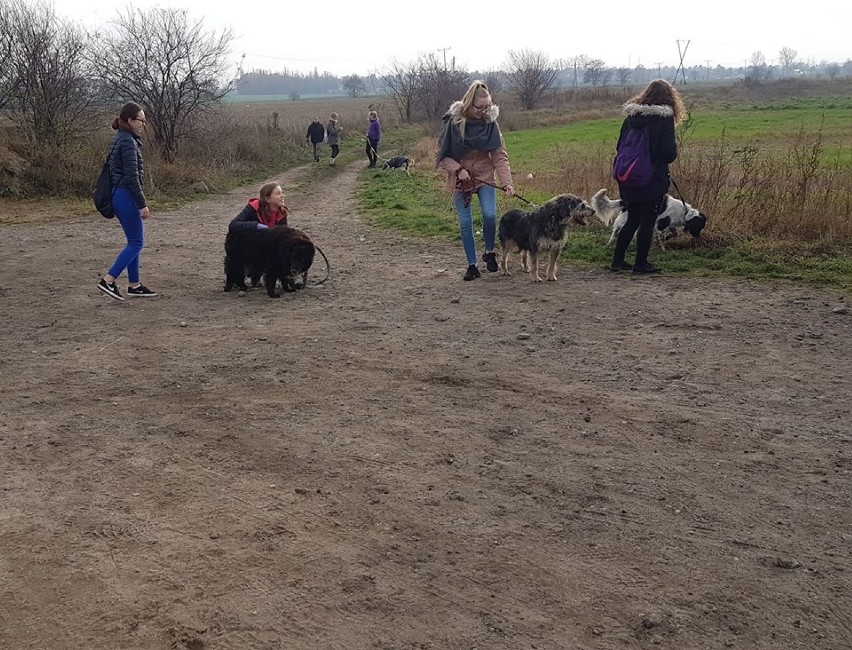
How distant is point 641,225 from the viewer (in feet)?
27.3

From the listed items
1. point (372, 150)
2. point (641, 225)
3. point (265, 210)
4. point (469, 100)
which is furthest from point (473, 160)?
point (372, 150)

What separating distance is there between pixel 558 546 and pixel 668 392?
2.09m

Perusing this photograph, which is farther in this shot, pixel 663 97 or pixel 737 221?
pixel 737 221

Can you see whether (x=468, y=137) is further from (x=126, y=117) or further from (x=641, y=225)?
(x=126, y=117)

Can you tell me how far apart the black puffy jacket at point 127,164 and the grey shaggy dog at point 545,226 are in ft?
13.2

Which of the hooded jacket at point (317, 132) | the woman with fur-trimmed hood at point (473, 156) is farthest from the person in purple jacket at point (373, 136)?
the woman with fur-trimmed hood at point (473, 156)

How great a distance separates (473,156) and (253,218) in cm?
259

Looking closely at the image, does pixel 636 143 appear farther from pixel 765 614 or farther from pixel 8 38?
pixel 8 38

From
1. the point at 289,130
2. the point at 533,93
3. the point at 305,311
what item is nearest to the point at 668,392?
the point at 305,311

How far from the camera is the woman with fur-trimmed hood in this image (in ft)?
26.1

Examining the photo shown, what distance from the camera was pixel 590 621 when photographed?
9.09 feet

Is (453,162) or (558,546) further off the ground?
(453,162)

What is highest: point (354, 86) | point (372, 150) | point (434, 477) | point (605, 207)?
point (354, 86)

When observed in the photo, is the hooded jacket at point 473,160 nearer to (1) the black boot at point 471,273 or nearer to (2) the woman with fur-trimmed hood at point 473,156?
(2) the woman with fur-trimmed hood at point 473,156
